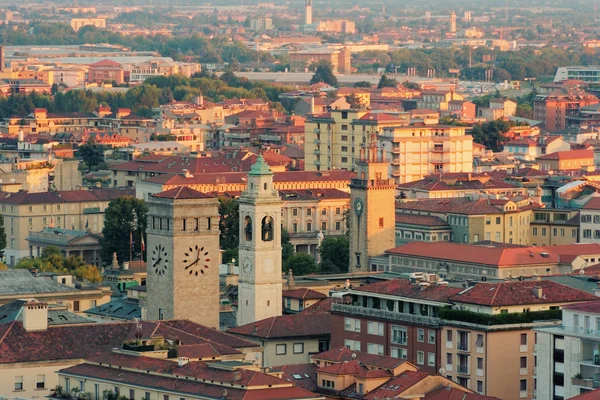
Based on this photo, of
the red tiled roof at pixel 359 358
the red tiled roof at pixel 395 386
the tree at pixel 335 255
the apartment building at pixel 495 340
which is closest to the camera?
the red tiled roof at pixel 395 386

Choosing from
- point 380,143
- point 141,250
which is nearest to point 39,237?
point 141,250

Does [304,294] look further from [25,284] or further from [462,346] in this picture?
[462,346]

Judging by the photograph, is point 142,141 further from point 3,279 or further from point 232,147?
point 3,279

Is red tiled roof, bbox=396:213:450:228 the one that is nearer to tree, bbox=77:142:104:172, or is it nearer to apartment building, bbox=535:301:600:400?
apartment building, bbox=535:301:600:400

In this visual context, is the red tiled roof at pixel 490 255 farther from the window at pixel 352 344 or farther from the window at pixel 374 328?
the window at pixel 352 344

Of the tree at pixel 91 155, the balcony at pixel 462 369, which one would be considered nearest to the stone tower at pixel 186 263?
the balcony at pixel 462 369

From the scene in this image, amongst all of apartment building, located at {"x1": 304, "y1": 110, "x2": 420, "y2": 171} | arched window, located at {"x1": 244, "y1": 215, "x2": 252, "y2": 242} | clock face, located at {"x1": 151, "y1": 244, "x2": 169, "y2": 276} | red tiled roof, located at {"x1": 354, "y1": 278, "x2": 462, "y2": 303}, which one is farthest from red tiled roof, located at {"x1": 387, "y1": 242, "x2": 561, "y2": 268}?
apartment building, located at {"x1": 304, "y1": 110, "x2": 420, "y2": 171}
